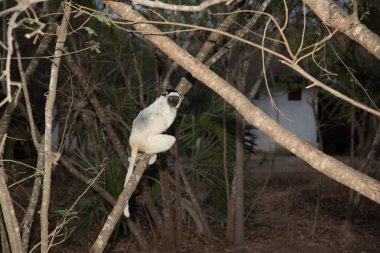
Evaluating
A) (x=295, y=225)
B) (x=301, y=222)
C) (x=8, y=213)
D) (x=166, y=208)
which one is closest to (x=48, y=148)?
(x=8, y=213)

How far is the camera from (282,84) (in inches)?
612

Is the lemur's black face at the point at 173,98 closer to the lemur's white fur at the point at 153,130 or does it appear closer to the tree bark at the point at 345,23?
the lemur's white fur at the point at 153,130

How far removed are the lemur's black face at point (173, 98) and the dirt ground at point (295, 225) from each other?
3.30 metres

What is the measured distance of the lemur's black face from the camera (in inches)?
191

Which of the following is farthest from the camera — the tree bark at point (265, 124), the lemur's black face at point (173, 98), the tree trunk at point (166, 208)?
the tree trunk at point (166, 208)

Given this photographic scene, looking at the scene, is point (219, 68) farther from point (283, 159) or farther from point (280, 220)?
point (283, 159)

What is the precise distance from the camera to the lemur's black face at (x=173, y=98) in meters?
4.86

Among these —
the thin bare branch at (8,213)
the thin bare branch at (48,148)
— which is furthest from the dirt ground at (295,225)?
the thin bare branch at (48,148)

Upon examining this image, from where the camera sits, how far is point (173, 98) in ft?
16.2

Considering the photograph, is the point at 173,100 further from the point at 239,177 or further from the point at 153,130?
the point at 239,177

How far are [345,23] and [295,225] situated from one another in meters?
6.82

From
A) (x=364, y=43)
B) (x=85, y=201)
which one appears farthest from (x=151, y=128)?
(x=85, y=201)

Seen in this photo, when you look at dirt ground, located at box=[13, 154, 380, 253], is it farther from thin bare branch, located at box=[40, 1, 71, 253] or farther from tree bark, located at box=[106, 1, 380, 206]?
tree bark, located at box=[106, 1, 380, 206]

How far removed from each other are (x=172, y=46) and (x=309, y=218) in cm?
754
